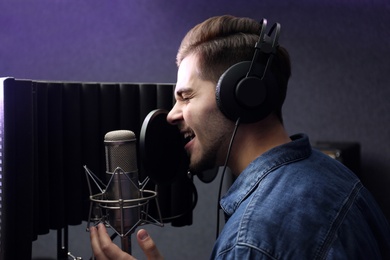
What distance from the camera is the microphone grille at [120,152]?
2.76 ft

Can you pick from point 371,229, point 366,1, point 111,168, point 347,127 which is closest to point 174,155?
Result: point 111,168

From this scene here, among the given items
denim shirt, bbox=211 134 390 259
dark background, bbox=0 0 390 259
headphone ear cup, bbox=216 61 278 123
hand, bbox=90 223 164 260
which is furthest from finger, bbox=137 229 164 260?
dark background, bbox=0 0 390 259

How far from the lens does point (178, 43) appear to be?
213cm

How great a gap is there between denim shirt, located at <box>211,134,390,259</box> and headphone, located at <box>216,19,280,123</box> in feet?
0.24

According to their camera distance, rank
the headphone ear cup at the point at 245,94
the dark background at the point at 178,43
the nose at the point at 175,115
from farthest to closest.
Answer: the dark background at the point at 178,43
the nose at the point at 175,115
the headphone ear cup at the point at 245,94

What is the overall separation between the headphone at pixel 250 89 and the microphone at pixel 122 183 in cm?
19

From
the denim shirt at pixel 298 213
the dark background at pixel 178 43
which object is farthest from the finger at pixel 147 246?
the dark background at pixel 178 43

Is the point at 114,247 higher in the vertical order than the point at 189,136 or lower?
lower

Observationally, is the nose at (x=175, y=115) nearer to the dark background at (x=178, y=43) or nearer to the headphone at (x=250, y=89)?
the headphone at (x=250, y=89)

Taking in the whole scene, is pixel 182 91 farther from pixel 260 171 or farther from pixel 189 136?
pixel 260 171

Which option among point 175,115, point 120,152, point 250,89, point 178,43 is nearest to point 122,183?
point 120,152

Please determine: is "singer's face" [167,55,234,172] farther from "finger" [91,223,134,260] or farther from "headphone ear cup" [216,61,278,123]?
"finger" [91,223,134,260]

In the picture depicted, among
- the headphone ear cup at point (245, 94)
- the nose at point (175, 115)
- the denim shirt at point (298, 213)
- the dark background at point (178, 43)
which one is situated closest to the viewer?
the denim shirt at point (298, 213)

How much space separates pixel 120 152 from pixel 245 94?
0.24 meters
